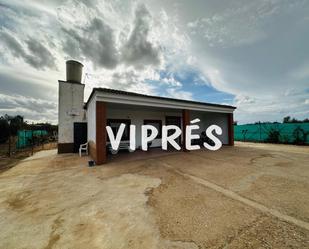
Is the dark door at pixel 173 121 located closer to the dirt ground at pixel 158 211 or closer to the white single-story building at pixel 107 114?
the white single-story building at pixel 107 114

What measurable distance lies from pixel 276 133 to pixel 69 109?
18.4 metres

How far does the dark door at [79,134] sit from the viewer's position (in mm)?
10000

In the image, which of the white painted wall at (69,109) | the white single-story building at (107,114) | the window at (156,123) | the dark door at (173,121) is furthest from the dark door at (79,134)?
the dark door at (173,121)

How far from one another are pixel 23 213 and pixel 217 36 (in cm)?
972

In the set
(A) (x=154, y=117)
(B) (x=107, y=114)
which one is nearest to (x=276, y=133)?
(A) (x=154, y=117)

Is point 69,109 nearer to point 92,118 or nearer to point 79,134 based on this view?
point 79,134

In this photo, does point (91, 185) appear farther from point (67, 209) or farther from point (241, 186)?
point (241, 186)

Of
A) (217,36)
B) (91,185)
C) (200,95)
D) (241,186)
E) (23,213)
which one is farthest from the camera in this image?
(200,95)

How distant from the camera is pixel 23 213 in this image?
101 inches

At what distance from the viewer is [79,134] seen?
10.1 metres

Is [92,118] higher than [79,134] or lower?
higher

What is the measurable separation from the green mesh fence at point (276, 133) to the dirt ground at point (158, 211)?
10.4 m

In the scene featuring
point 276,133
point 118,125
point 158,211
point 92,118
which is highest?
point 92,118

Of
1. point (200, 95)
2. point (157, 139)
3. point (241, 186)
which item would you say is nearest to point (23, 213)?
point (241, 186)
